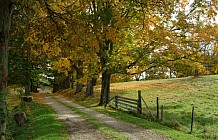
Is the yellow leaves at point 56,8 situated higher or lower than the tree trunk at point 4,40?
higher

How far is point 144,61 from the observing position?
73.8 ft

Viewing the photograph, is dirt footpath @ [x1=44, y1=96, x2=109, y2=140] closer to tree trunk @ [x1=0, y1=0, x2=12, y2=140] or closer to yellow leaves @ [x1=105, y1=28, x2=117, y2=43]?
tree trunk @ [x1=0, y1=0, x2=12, y2=140]

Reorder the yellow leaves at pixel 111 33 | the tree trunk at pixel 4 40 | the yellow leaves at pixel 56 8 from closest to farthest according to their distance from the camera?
the tree trunk at pixel 4 40 < the yellow leaves at pixel 111 33 < the yellow leaves at pixel 56 8

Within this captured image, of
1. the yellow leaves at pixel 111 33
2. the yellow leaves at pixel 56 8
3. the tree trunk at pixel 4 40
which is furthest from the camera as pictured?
the yellow leaves at pixel 56 8

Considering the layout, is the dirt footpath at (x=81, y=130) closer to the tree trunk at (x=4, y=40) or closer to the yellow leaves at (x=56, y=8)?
the tree trunk at (x=4, y=40)

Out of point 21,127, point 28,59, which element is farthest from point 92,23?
point 28,59

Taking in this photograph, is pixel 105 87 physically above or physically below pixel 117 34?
below

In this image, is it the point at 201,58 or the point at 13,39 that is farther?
the point at 201,58

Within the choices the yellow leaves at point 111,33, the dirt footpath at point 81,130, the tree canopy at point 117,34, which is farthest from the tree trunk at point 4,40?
the dirt footpath at point 81,130

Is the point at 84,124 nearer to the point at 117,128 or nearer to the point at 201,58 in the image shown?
the point at 117,128

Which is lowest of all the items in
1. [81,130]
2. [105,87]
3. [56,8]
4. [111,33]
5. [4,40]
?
[81,130]

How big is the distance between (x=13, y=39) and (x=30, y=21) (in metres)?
8.17

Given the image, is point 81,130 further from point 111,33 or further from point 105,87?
point 105,87

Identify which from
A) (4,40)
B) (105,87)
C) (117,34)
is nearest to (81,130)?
(117,34)
